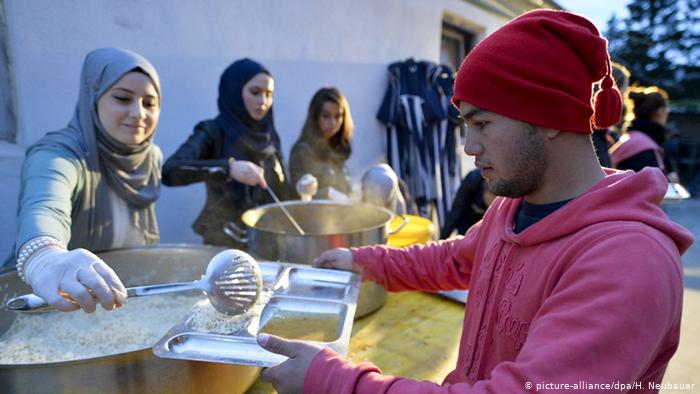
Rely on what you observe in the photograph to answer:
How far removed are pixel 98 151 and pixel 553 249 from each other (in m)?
1.19

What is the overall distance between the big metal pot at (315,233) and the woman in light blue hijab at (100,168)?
1.02 ft

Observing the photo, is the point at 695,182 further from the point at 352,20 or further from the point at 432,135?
the point at 352,20

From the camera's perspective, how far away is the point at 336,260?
103 cm

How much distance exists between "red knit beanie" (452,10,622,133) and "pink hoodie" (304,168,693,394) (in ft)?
0.43

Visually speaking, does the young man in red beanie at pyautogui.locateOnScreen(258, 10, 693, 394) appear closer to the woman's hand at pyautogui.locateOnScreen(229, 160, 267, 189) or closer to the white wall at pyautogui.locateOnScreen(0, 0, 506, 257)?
the woman's hand at pyautogui.locateOnScreen(229, 160, 267, 189)

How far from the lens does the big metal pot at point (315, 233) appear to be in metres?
1.08

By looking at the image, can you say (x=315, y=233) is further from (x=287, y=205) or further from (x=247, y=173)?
(x=247, y=173)

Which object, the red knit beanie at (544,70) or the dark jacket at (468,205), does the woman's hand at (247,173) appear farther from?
the dark jacket at (468,205)

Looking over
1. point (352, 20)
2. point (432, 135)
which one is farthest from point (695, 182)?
point (352, 20)

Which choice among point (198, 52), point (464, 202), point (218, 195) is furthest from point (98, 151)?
point (464, 202)

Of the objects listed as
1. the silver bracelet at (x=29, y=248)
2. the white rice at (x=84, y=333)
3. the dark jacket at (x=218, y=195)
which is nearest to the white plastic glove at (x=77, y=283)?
the silver bracelet at (x=29, y=248)

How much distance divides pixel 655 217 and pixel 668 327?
0.48 ft

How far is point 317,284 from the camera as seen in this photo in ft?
3.25

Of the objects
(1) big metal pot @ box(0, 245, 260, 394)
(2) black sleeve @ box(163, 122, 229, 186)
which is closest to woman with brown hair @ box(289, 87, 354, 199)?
(2) black sleeve @ box(163, 122, 229, 186)
